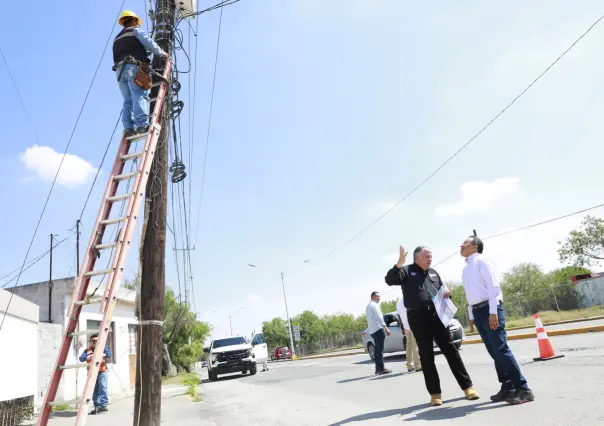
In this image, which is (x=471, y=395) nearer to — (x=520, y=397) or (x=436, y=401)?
(x=436, y=401)

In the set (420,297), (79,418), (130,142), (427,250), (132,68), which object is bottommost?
(79,418)

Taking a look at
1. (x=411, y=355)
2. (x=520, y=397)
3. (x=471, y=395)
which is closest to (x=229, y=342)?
(x=411, y=355)

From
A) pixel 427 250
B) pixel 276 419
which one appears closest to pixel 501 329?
pixel 427 250

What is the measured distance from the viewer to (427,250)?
5.71 m

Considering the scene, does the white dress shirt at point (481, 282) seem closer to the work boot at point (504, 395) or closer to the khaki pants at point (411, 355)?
the work boot at point (504, 395)

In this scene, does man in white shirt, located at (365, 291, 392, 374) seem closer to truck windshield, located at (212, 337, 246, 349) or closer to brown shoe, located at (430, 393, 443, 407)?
brown shoe, located at (430, 393, 443, 407)

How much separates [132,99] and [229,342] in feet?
48.4

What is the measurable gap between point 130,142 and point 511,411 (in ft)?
17.7

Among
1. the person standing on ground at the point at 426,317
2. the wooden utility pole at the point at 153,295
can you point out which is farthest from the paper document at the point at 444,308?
the wooden utility pole at the point at 153,295

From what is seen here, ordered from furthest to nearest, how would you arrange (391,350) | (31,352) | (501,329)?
(391,350)
(31,352)
(501,329)

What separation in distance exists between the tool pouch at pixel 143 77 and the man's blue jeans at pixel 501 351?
516 cm

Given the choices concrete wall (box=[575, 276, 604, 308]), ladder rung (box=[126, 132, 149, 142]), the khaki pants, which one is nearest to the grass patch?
the khaki pants

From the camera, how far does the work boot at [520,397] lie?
4.70 meters

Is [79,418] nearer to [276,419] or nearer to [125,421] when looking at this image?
[276,419]
